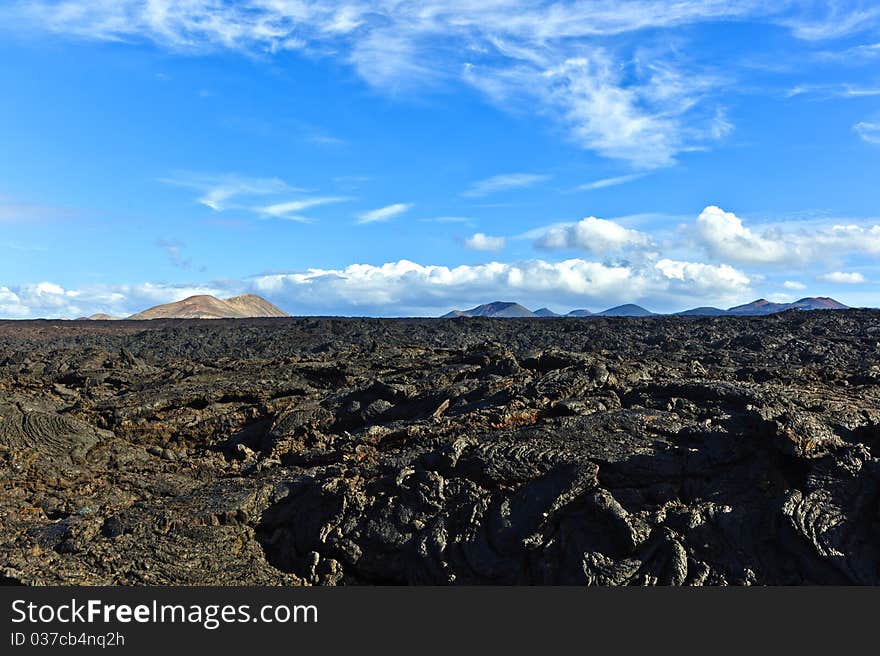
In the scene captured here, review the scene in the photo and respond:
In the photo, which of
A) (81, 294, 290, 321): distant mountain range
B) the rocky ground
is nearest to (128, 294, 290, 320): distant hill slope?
(81, 294, 290, 321): distant mountain range

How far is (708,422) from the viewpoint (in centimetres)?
1124

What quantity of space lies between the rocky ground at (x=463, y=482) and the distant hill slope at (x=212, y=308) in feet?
332

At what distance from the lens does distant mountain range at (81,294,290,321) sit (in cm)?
12262

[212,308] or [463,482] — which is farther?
[212,308]

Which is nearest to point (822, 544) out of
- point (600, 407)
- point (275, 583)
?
point (600, 407)

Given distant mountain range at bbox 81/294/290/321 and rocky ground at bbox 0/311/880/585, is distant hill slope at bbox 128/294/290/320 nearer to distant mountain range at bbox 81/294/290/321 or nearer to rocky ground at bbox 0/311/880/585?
distant mountain range at bbox 81/294/290/321

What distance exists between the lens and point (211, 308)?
426 feet

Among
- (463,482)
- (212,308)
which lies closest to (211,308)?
(212,308)

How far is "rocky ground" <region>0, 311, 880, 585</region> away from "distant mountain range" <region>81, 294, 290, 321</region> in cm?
10128

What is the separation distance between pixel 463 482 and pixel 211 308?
126m

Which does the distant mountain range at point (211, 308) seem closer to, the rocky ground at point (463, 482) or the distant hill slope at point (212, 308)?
the distant hill slope at point (212, 308)

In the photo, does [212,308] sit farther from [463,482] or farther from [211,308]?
[463,482]

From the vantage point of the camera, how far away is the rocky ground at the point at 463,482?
862 centimetres

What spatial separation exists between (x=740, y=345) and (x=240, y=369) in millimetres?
18371
